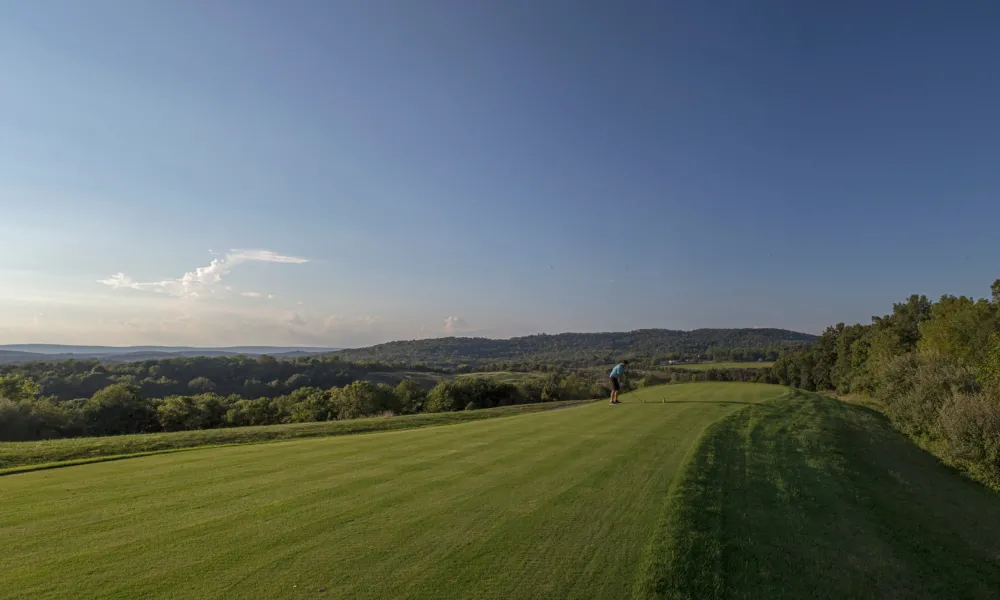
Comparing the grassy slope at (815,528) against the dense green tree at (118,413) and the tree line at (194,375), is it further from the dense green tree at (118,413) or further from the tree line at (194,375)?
the tree line at (194,375)

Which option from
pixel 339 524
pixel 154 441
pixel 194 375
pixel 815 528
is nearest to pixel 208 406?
pixel 154 441

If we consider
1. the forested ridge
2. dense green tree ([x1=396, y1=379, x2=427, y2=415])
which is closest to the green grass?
the forested ridge

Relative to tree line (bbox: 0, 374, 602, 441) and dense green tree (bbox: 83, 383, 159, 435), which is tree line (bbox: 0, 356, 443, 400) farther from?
dense green tree (bbox: 83, 383, 159, 435)

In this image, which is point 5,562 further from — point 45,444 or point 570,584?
point 45,444

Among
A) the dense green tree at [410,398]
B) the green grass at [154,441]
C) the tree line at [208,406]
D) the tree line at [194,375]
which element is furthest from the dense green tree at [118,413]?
the green grass at [154,441]

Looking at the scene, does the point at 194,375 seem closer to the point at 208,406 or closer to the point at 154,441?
the point at 208,406

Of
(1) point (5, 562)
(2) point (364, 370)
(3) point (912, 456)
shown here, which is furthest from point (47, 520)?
(2) point (364, 370)
